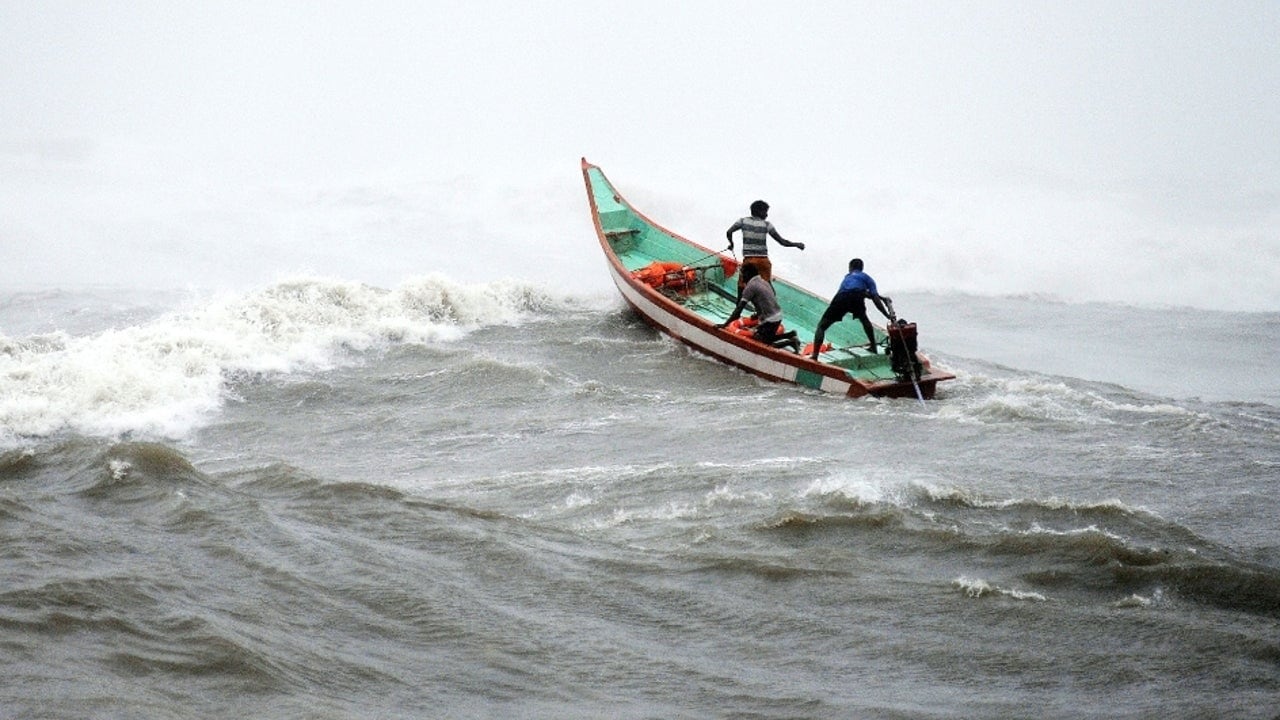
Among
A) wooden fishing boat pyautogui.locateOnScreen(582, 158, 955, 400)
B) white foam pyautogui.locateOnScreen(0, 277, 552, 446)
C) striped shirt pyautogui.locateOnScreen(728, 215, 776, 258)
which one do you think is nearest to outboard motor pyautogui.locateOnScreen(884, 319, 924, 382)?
wooden fishing boat pyautogui.locateOnScreen(582, 158, 955, 400)

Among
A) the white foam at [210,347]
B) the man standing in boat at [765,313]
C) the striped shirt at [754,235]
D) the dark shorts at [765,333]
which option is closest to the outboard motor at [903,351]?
the man standing in boat at [765,313]

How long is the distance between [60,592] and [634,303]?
949cm

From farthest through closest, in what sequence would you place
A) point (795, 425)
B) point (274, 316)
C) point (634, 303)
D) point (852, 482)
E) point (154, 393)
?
point (634, 303) < point (274, 316) < point (154, 393) < point (795, 425) < point (852, 482)

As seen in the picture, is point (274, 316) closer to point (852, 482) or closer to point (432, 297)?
point (432, 297)

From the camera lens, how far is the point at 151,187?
87.6 feet

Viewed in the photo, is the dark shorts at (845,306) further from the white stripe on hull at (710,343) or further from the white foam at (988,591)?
the white foam at (988,591)

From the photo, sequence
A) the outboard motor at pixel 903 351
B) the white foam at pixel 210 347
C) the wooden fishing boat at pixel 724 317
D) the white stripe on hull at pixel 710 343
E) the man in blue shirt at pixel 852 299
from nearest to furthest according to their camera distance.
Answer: the white foam at pixel 210 347, the outboard motor at pixel 903 351, the wooden fishing boat at pixel 724 317, the man in blue shirt at pixel 852 299, the white stripe on hull at pixel 710 343

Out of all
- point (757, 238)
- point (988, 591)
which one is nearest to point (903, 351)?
point (757, 238)

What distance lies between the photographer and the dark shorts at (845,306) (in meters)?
12.1

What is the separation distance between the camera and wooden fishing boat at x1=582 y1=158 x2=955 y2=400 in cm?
1170

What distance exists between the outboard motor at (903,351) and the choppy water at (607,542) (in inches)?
15.1

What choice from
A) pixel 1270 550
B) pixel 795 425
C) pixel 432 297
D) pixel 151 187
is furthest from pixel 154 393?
pixel 151 187

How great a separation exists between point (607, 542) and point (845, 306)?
5282 millimetres

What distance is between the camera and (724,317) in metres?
14.3
